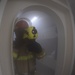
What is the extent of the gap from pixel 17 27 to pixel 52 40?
15 cm

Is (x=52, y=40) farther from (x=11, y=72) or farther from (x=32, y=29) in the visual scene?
(x=11, y=72)

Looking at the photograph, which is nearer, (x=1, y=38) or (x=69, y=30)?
(x=1, y=38)

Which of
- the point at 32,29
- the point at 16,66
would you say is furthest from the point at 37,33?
the point at 16,66

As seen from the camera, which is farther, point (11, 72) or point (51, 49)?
point (51, 49)

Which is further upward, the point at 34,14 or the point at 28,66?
the point at 34,14

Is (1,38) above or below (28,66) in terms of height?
above

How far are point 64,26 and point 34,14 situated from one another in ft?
0.40

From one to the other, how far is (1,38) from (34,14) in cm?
18

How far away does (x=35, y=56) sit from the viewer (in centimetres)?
65

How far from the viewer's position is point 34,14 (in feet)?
2.11

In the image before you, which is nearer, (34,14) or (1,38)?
(1,38)

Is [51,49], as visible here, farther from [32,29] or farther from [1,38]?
[1,38]

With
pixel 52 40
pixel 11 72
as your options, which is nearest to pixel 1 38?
pixel 11 72

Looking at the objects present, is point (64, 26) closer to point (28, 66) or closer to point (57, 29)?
point (57, 29)
